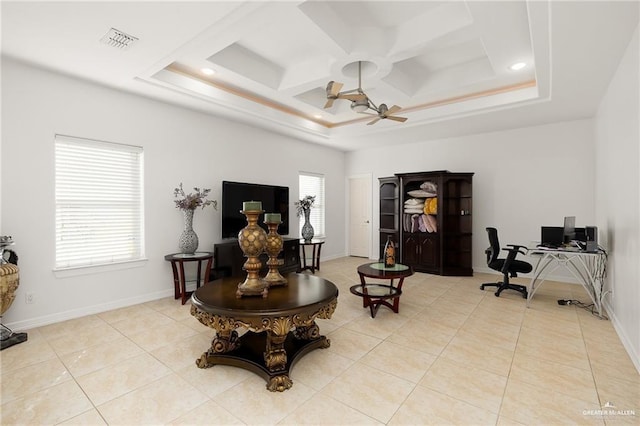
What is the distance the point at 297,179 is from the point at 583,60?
4.65 metres

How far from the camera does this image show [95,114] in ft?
12.0

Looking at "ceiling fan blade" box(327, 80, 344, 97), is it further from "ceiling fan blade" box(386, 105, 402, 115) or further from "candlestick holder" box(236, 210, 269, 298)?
"candlestick holder" box(236, 210, 269, 298)

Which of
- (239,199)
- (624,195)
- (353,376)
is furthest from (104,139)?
(624,195)

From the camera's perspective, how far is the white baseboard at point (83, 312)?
3184mm

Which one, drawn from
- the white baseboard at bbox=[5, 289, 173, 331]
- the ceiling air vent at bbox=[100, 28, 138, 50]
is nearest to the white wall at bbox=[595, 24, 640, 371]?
the ceiling air vent at bbox=[100, 28, 138, 50]

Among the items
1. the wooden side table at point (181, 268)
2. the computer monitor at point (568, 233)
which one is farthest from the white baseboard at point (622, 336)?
the wooden side table at point (181, 268)

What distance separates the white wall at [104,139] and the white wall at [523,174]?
406cm

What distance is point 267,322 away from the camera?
2100 millimetres

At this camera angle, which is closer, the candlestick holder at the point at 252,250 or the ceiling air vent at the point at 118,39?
the candlestick holder at the point at 252,250

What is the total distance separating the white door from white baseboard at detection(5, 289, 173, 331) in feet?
14.8

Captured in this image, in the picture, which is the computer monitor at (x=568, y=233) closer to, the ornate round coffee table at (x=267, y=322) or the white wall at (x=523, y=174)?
the white wall at (x=523, y=174)

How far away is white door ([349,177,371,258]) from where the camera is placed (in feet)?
24.7

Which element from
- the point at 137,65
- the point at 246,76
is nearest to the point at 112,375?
the point at 137,65

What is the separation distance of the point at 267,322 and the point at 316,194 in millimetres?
5129
